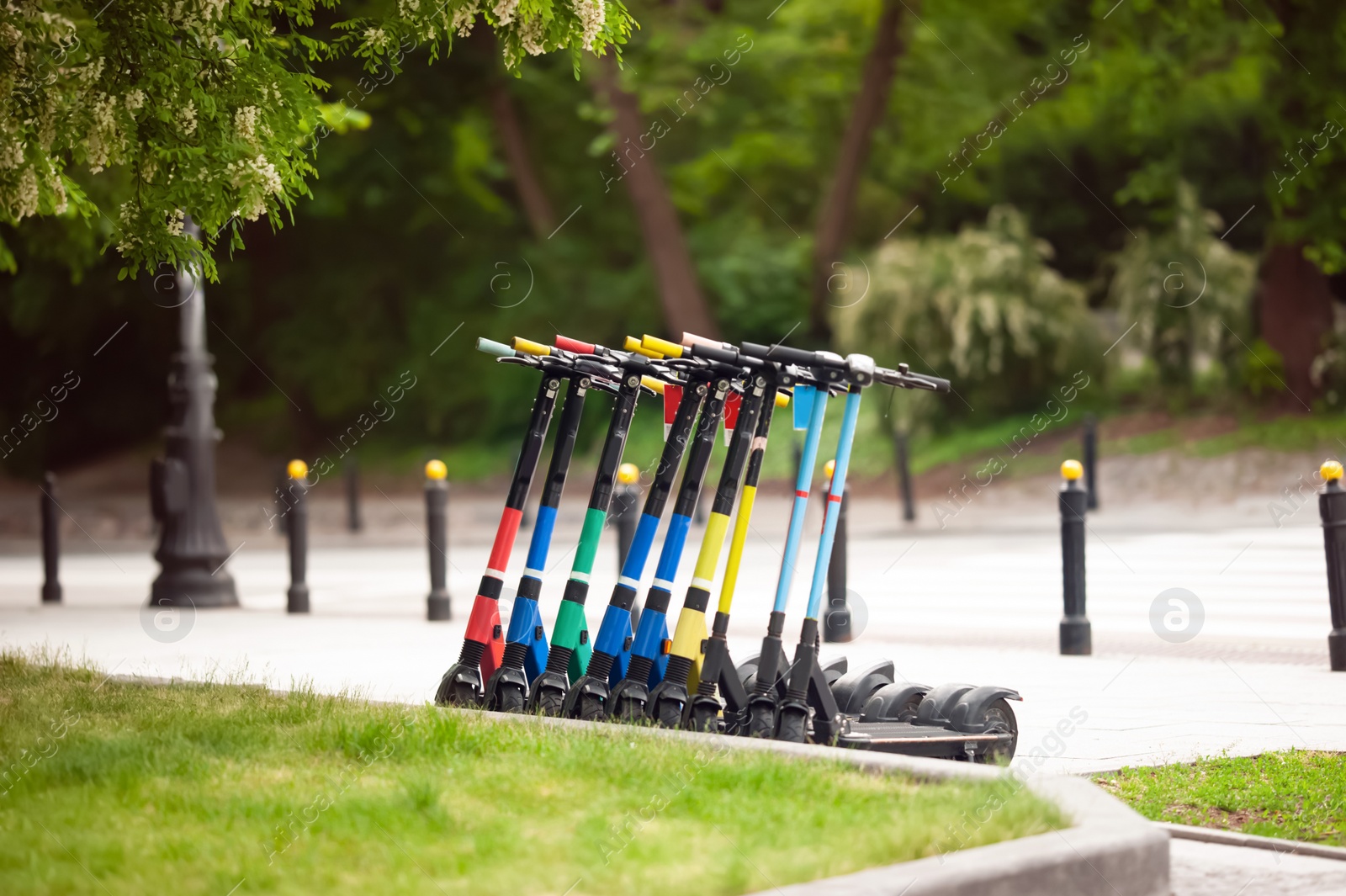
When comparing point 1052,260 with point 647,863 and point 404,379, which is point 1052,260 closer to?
point 404,379

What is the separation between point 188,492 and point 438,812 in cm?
963

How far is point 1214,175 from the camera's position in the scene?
28312mm

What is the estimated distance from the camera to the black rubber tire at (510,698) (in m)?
6.49

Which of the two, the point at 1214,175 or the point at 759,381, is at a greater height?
the point at 1214,175

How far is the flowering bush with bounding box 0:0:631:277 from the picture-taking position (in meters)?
7.09

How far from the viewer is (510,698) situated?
6504 mm

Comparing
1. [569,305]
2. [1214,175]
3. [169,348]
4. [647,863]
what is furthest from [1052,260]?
[647,863]

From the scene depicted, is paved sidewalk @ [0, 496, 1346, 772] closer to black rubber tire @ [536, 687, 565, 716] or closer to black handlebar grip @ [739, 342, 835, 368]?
black rubber tire @ [536, 687, 565, 716]

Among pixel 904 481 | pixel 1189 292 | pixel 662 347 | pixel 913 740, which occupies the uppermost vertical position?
pixel 1189 292

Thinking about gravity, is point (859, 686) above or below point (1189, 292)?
below

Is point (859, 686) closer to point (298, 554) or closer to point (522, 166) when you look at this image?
point (298, 554)

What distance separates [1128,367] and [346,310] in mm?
16003

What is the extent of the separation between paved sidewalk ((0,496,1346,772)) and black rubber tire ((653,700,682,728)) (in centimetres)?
143

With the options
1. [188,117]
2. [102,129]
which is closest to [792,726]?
[188,117]
